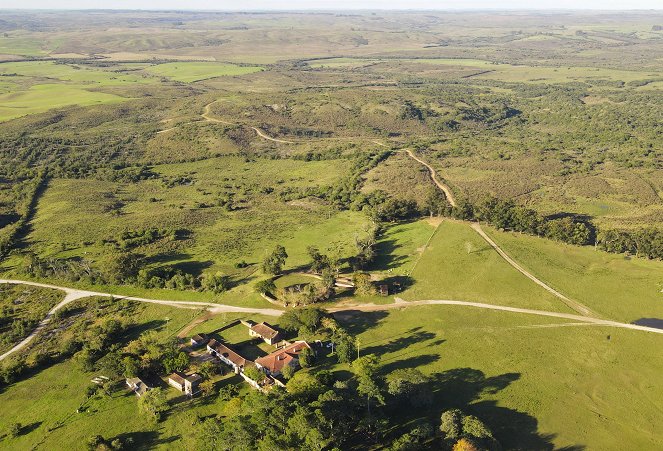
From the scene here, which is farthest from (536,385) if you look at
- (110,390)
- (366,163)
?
(366,163)

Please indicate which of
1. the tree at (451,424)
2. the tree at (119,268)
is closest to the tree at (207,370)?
the tree at (451,424)

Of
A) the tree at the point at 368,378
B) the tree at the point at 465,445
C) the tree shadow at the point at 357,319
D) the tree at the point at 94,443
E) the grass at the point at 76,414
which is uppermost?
the tree at the point at 368,378

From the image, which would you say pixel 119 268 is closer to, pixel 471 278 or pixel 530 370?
pixel 471 278

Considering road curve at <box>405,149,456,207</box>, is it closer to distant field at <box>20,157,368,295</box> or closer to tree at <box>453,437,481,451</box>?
distant field at <box>20,157,368,295</box>

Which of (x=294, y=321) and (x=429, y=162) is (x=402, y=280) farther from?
(x=429, y=162)

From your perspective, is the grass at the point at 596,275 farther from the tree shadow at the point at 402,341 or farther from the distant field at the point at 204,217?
the distant field at the point at 204,217

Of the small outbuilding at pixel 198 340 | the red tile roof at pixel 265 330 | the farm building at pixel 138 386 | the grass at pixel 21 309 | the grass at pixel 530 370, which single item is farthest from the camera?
the grass at pixel 21 309

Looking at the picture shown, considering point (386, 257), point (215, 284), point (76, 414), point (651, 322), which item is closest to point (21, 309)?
point (215, 284)
